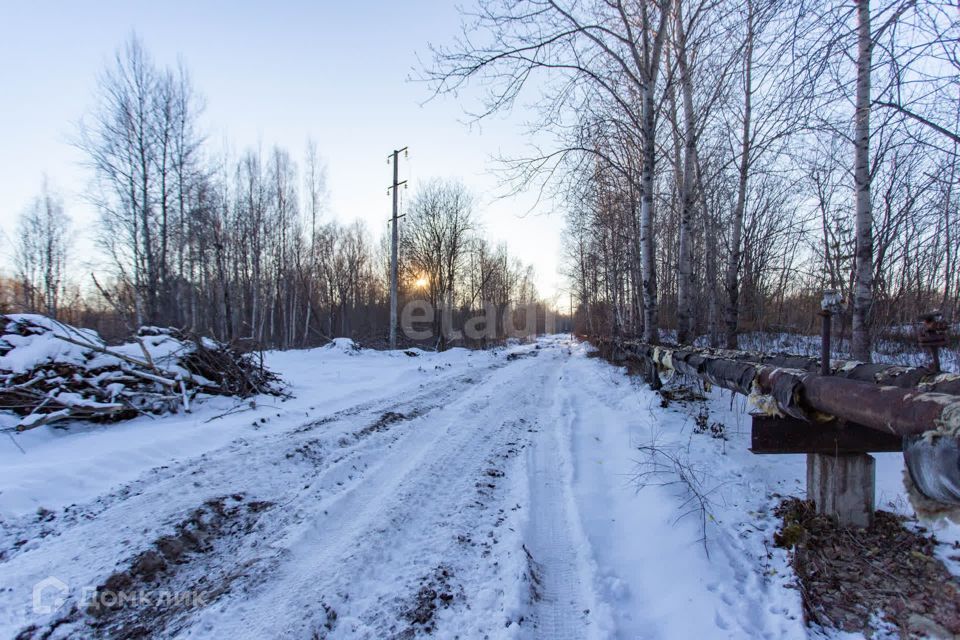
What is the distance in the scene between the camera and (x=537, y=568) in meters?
2.62

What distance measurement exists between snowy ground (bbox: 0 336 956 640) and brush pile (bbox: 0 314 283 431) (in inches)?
16.7

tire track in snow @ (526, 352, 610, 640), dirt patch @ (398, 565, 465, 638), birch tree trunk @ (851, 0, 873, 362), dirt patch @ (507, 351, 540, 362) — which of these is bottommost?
dirt patch @ (507, 351, 540, 362)

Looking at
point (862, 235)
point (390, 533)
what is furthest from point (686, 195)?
point (390, 533)

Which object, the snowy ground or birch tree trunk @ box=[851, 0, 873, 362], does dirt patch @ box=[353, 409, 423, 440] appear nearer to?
the snowy ground

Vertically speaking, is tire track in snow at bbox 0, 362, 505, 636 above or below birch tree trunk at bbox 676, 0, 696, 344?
below

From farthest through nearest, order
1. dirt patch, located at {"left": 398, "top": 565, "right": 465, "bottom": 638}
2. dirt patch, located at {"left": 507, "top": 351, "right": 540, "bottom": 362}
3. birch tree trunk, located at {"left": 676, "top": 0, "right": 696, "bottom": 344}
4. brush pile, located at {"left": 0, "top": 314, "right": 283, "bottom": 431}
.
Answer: dirt patch, located at {"left": 507, "top": 351, "right": 540, "bottom": 362} → birch tree trunk, located at {"left": 676, "top": 0, "right": 696, "bottom": 344} → brush pile, located at {"left": 0, "top": 314, "right": 283, "bottom": 431} → dirt patch, located at {"left": 398, "top": 565, "right": 465, "bottom": 638}

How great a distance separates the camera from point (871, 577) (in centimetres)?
229

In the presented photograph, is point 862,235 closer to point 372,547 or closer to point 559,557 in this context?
point 559,557

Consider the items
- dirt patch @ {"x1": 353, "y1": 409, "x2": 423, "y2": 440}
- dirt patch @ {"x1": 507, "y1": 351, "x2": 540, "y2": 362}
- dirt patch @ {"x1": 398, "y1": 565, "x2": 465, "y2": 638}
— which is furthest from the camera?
dirt patch @ {"x1": 507, "y1": 351, "x2": 540, "y2": 362}

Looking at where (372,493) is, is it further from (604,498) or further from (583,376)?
(583,376)

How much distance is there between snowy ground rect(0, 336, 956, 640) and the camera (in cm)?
216

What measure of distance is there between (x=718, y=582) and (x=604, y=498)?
1257mm

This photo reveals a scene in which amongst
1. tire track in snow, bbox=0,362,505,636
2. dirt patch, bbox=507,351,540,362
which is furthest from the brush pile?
dirt patch, bbox=507,351,540,362

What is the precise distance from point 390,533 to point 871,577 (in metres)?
3.09
